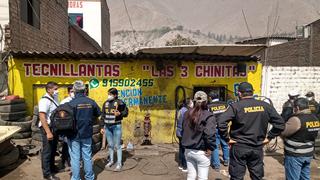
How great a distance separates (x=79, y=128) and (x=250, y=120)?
10.0ft

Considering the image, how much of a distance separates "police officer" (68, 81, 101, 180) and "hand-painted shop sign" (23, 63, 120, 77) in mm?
3388

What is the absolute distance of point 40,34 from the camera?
445 inches

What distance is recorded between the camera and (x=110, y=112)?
6965 mm

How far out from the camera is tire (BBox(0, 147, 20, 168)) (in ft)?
23.0

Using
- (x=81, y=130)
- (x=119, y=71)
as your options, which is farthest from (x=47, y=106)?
(x=119, y=71)

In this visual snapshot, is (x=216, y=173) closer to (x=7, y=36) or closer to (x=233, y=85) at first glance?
(x=233, y=85)

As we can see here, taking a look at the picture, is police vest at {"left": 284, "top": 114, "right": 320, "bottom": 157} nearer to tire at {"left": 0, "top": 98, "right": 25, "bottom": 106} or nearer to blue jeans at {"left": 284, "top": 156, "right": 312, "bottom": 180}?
blue jeans at {"left": 284, "top": 156, "right": 312, "bottom": 180}

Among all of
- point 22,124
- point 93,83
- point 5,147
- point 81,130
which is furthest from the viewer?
point 93,83

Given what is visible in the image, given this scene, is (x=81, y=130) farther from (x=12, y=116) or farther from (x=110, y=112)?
(x=12, y=116)

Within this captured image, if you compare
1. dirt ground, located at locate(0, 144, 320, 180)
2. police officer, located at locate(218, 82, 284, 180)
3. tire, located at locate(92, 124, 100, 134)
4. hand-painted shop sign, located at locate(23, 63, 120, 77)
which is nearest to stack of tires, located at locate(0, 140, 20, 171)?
dirt ground, located at locate(0, 144, 320, 180)

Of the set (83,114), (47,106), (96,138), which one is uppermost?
(47,106)

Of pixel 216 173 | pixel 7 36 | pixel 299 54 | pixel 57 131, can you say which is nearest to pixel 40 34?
pixel 7 36

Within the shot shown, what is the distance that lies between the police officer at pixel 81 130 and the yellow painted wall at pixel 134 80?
3424mm

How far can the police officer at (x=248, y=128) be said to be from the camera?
4867 mm
